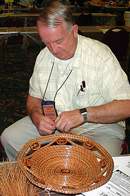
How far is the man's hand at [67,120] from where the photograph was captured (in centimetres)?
163

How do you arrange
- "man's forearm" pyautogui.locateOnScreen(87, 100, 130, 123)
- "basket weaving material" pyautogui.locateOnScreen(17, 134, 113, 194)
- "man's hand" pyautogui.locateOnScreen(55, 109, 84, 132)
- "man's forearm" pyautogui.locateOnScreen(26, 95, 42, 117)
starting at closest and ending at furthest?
"basket weaving material" pyautogui.locateOnScreen(17, 134, 113, 194), "man's hand" pyautogui.locateOnScreen(55, 109, 84, 132), "man's forearm" pyautogui.locateOnScreen(87, 100, 130, 123), "man's forearm" pyautogui.locateOnScreen(26, 95, 42, 117)

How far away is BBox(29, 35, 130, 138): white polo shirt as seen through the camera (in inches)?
69.4

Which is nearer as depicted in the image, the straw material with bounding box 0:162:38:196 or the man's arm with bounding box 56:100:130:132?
the straw material with bounding box 0:162:38:196

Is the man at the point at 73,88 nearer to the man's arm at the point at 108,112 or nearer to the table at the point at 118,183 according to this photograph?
the man's arm at the point at 108,112

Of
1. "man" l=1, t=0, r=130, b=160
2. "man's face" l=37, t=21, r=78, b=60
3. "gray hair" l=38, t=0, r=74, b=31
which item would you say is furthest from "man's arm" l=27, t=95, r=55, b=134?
"gray hair" l=38, t=0, r=74, b=31

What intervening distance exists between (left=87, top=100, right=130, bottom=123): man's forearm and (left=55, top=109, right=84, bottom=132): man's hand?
73 millimetres

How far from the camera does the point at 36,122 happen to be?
183cm

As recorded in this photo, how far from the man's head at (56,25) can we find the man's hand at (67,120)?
33 centimetres

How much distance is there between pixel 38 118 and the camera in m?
1.81

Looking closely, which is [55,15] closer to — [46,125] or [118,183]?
[46,125]

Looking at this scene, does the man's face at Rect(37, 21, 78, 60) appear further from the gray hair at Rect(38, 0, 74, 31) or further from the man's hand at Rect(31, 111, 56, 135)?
the man's hand at Rect(31, 111, 56, 135)

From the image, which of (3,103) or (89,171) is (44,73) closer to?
(89,171)

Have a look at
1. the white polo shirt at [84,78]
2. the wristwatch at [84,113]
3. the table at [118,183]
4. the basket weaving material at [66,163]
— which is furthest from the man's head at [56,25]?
the table at [118,183]

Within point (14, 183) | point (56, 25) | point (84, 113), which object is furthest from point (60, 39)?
point (14, 183)
